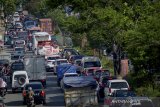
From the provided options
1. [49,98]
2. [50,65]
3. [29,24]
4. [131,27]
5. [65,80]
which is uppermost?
[29,24]

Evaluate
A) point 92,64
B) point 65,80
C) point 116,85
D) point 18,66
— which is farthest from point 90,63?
point 116,85

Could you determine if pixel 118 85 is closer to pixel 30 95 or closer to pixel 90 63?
pixel 30 95

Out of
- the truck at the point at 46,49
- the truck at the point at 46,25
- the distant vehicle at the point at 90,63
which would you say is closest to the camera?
the distant vehicle at the point at 90,63

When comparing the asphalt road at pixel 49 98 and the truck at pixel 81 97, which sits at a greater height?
the truck at pixel 81 97

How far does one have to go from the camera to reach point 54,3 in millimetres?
47562

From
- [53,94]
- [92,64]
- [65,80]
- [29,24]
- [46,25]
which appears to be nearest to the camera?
[65,80]

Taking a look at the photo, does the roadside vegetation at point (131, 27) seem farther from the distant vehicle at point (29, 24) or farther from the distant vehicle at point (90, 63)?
the distant vehicle at point (29, 24)

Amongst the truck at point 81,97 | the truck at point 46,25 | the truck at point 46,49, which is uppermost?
the truck at point 46,25

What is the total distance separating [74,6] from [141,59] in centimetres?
1081

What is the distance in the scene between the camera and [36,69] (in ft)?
183

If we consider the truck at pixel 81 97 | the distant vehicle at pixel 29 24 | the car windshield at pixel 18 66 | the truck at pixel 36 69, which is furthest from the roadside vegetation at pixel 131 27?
the distant vehicle at pixel 29 24

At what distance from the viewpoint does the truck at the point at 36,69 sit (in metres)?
55.5

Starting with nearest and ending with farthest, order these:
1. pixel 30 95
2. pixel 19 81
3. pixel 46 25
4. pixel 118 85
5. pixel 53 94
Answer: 1. pixel 118 85
2. pixel 30 95
3. pixel 53 94
4. pixel 19 81
5. pixel 46 25

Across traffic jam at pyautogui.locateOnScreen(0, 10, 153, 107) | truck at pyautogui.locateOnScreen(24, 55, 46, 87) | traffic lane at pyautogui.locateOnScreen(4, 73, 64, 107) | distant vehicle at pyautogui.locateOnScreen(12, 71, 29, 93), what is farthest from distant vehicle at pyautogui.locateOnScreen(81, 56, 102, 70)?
distant vehicle at pyautogui.locateOnScreen(12, 71, 29, 93)
